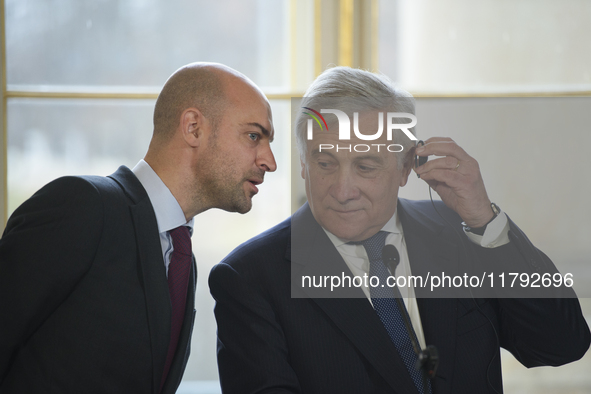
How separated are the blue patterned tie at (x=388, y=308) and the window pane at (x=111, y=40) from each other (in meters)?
1.41

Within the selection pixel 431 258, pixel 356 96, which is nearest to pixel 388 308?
pixel 431 258

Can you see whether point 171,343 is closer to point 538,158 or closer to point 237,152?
point 237,152

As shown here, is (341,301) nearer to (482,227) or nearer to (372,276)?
(372,276)

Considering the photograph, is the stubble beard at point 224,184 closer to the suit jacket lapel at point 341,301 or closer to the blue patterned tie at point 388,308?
the suit jacket lapel at point 341,301

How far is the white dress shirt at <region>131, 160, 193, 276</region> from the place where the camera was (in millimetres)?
1443

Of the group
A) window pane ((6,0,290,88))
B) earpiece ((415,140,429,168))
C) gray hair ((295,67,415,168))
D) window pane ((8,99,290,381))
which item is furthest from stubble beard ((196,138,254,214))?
window pane ((6,0,290,88))

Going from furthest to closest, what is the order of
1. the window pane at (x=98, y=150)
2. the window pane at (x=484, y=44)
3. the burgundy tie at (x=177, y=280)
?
the window pane at (x=98, y=150) < the window pane at (x=484, y=44) < the burgundy tie at (x=177, y=280)

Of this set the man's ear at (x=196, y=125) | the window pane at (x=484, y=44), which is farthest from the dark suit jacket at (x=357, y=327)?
the window pane at (x=484, y=44)

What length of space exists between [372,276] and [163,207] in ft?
2.17

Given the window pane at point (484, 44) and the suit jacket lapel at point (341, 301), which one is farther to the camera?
the window pane at point (484, 44)

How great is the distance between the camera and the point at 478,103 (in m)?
1.47

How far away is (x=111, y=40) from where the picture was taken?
239 centimetres

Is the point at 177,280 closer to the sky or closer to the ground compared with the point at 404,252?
closer to the ground

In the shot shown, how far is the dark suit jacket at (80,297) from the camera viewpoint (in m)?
1.16
